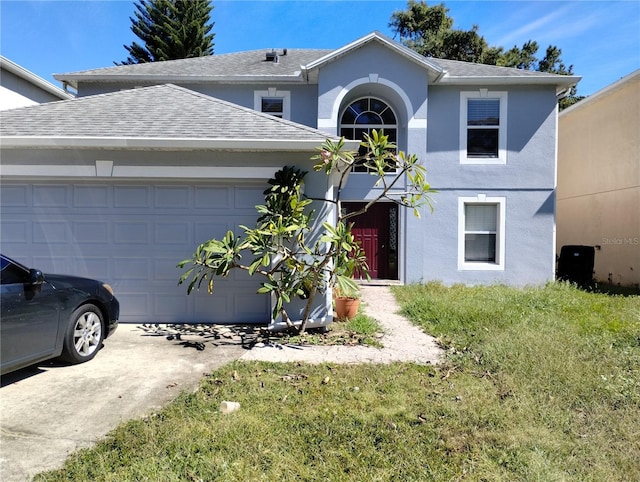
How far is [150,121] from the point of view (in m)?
6.48

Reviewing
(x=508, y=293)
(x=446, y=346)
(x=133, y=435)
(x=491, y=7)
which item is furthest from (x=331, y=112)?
(x=133, y=435)

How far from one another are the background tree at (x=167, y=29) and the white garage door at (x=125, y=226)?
23164 mm

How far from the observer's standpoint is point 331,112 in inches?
411

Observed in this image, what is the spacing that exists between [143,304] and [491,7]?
10301 mm

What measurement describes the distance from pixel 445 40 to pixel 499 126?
14847 mm

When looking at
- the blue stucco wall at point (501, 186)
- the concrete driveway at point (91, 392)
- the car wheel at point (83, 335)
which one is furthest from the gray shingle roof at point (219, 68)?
the concrete driveway at point (91, 392)

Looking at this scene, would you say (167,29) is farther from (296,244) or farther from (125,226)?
(296,244)

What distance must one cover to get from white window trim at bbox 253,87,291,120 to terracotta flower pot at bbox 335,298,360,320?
650 centimetres

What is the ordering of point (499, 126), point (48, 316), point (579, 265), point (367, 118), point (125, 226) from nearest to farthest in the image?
point (48, 316), point (125, 226), point (499, 126), point (367, 118), point (579, 265)

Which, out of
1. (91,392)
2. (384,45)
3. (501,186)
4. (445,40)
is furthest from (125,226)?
(445,40)

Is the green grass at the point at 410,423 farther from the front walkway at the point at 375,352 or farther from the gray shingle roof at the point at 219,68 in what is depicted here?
the gray shingle roof at the point at 219,68

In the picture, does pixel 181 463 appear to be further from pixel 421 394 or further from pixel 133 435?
pixel 421 394

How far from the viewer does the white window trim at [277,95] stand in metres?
11.1

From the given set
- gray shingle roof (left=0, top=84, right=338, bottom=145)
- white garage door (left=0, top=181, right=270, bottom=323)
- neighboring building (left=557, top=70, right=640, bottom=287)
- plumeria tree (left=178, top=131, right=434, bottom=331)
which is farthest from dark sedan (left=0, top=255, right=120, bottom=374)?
neighboring building (left=557, top=70, right=640, bottom=287)
